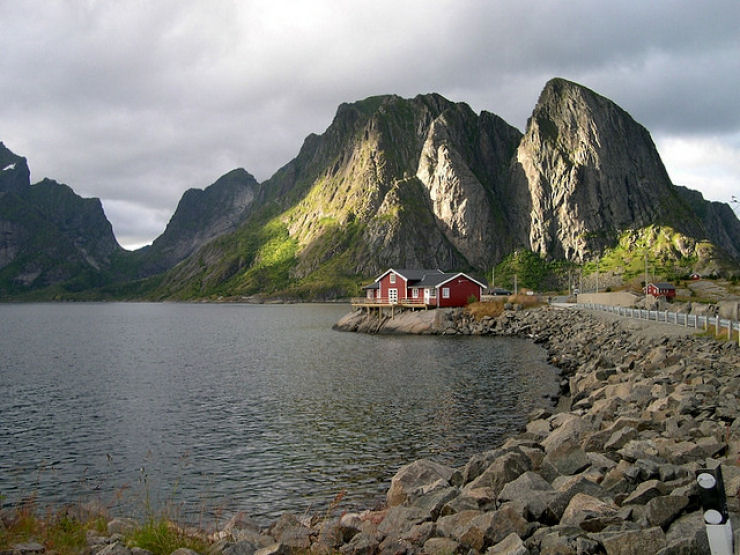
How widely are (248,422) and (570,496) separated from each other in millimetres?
21345

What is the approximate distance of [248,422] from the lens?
30016mm

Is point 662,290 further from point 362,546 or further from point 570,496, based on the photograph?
point 362,546

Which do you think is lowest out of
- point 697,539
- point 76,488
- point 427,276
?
point 76,488

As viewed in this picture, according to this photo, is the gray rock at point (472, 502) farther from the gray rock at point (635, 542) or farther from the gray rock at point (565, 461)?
the gray rock at point (635, 542)

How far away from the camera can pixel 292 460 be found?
75.9ft

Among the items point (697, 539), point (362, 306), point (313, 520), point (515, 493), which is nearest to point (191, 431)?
point (313, 520)

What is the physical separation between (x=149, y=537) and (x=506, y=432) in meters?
18.9

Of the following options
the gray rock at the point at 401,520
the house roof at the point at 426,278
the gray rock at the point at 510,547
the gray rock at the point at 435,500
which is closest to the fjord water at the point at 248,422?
the gray rock at the point at 435,500

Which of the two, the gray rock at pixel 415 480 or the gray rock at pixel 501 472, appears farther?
the gray rock at pixel 415 480

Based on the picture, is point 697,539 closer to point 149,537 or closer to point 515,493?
point 515,493

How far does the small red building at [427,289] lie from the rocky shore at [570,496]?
228 feet

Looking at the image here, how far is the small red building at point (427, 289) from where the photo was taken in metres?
94.8

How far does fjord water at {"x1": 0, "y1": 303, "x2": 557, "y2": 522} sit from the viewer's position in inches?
794

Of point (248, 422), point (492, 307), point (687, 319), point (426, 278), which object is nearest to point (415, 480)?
point (248, 422)
